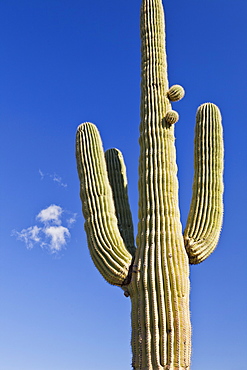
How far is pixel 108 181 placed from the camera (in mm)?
8438

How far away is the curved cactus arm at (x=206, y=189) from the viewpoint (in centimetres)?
782

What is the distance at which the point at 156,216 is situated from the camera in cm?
766

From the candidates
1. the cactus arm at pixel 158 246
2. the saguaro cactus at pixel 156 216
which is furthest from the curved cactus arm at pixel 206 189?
the cactus arm at pixel 158 246

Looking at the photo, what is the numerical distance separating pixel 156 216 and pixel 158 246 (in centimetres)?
44

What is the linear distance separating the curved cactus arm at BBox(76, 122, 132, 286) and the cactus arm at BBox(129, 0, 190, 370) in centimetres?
31

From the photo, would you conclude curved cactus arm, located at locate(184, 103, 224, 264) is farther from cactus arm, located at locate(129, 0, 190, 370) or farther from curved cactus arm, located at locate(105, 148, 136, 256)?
curved cactus arm, located at locate(105, 148, 136, 256)

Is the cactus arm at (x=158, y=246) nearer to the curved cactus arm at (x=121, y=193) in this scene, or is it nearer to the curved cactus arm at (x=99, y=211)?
the curved cactus arm at (x=99, y=211)

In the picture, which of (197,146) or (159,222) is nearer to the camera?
(159,222)

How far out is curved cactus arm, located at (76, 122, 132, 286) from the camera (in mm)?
7688

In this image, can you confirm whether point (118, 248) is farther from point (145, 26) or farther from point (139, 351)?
point (145, 26)

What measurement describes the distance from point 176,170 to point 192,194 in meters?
0.42

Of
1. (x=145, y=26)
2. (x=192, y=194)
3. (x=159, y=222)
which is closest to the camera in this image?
(x=159, y=222)

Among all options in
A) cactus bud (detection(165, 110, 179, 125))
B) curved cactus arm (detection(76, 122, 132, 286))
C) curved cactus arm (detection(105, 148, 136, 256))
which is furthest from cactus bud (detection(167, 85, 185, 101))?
curved cactus arm (detection(105, 148, 136, 256))

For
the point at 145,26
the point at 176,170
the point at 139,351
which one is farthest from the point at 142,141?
the point at 139,351
